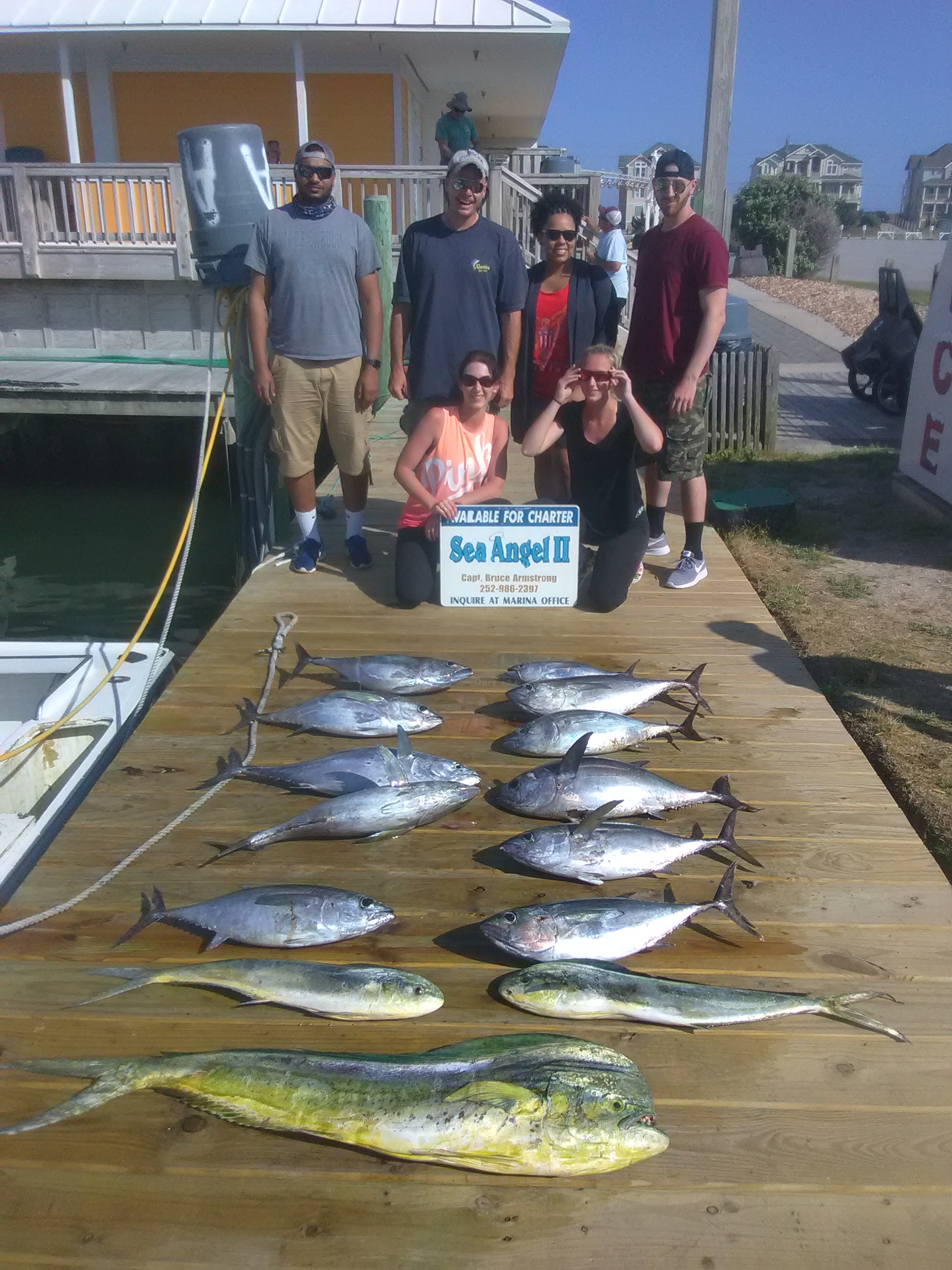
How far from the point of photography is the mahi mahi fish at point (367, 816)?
2.82 m

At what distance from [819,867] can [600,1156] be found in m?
1.27

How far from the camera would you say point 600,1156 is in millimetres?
1793

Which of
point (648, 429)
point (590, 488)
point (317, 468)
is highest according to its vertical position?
point (648, 429)

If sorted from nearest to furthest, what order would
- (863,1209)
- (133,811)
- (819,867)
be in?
(863,1209)
(819,867)
(133,811)

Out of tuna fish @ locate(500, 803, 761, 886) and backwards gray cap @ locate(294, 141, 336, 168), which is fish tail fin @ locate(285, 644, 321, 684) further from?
backwards gray cap @ locate(294, 141, 336, 168)

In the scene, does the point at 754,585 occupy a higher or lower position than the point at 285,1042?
lower

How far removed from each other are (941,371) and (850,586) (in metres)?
2.17

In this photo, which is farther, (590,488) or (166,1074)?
(590,488)

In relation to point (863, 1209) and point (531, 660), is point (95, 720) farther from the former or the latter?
point (863, 1209)

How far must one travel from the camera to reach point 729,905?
96.6 inches

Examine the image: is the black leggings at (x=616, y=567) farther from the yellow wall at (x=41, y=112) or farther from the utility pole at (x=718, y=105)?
the yellow wall at (x=41, y=112)

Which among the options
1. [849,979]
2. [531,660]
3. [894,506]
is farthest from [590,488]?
[894,506]

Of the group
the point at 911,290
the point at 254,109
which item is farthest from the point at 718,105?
the point at 911,290

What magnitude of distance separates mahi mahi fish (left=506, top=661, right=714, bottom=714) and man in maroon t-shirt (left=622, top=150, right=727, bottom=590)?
1.52 metres
